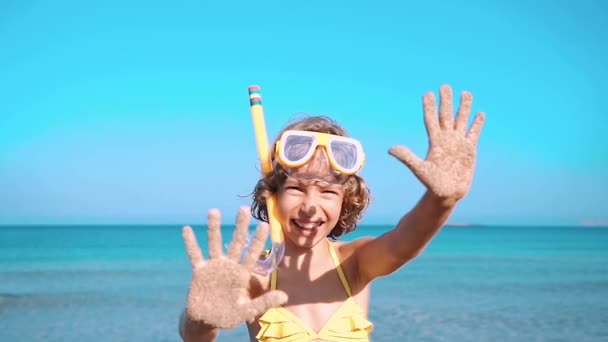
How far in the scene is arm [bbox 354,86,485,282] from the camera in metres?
2.16

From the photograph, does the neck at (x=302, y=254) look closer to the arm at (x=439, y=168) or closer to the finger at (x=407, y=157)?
the arm at (x=439, y=168)

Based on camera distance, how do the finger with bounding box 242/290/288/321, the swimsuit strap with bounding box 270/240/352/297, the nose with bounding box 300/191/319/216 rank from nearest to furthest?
1. the finger with bounding box 242/290/288/321
2. the nose with bounding box 300/191/319/216
3. the swimsuit strap with bounding box 270/240/352/297

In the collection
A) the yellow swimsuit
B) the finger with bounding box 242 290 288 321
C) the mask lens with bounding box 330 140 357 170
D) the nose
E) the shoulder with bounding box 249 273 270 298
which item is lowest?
the yellow swimsuit

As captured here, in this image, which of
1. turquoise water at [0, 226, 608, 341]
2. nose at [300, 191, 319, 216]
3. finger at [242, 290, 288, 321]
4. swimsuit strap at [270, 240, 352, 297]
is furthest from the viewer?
turquoise water at [0, 226, 608, 341]

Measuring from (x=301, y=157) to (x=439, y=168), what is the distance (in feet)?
2.26

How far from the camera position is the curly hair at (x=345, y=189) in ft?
9.24

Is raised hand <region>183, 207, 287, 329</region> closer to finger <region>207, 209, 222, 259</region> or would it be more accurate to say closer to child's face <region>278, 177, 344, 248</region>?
finger <region>207, 209, 222, 259</region>

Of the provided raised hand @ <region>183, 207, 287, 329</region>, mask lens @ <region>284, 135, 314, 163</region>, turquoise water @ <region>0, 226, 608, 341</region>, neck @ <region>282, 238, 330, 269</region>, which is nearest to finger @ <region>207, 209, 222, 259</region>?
raised hand @ <region>183, 207, 287, 329</region>

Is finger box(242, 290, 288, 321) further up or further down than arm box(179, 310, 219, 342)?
further up

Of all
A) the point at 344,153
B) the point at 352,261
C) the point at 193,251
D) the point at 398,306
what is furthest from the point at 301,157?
the point at 398,306

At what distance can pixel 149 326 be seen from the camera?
8406mm

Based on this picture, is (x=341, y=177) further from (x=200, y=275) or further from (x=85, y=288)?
(x=85, y=288)

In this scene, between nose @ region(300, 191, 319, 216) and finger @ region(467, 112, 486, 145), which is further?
nose @ region(300, 191, 319, 216)

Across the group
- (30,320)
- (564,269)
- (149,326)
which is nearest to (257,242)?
(149,326)
